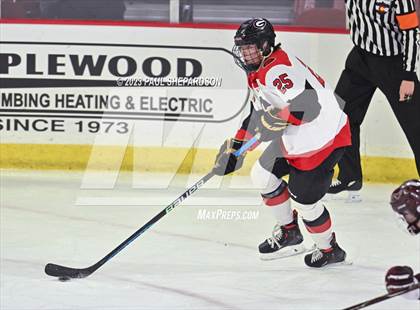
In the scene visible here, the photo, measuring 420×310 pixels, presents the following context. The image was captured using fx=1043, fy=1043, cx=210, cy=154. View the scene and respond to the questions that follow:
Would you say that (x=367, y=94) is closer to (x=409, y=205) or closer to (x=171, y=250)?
(x=171, y=250)

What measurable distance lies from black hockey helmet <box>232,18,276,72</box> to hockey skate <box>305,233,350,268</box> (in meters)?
0.74

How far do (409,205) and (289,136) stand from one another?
1.53 m

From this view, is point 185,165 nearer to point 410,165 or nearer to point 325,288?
point 410,165

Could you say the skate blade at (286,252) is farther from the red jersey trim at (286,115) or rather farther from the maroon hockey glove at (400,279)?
the maroon hockey glove at (400,279)

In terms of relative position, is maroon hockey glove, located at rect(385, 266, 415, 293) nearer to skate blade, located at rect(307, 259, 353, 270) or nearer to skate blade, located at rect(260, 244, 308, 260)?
skate blade, located at rect(307, 259, 353, 270)

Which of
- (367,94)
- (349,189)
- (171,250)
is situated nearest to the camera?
(171,250)

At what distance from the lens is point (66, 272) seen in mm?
3664

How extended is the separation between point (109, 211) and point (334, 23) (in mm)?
1655

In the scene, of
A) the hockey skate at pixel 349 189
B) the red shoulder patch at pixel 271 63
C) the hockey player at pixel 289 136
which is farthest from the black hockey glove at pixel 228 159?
the hockey skate at pixel 349 189

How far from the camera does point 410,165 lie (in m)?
5.42

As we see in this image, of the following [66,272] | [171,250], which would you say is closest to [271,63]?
[171,250]

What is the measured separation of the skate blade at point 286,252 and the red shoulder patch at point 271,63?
2.36 ft

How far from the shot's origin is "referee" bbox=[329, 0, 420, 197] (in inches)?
175

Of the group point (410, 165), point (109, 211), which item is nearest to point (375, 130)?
point (410, 165)
